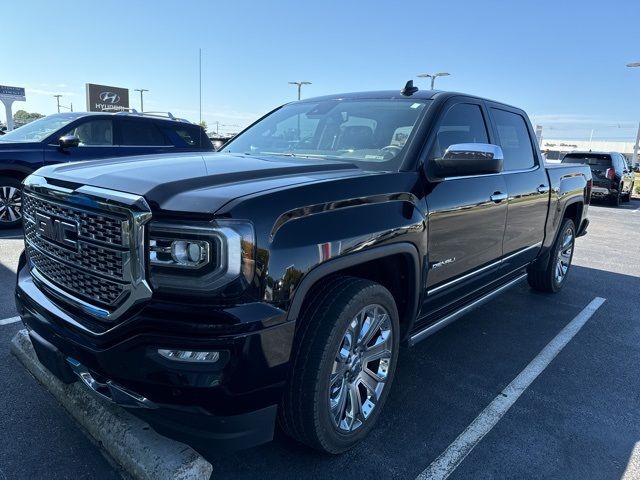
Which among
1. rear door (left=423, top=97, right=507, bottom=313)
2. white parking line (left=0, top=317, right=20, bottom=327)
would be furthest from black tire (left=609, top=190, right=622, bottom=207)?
white parking line (left=0, top=317, right=20, bottom=327)

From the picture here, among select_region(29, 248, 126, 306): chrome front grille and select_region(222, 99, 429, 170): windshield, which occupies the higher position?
select_region(222, 99, 429, 170): windshield

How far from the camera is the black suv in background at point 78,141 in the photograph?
732 centimetres

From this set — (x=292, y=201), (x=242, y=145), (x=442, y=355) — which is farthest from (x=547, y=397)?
(x=242, y=145)

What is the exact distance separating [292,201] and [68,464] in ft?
5.57

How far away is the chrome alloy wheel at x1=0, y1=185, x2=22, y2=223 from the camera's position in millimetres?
7344

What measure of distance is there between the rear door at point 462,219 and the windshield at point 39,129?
662 centimetres

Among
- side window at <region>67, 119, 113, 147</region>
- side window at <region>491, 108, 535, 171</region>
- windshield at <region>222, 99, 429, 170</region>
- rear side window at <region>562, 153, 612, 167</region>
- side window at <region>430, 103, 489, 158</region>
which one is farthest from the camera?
rear side window at <region>562, 153, 612, 167</region>

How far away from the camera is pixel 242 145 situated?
382 cm

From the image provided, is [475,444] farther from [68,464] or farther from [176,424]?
[68,464]

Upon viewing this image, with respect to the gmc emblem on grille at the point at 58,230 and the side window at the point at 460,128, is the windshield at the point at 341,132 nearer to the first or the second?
the side window at the point at 460,128

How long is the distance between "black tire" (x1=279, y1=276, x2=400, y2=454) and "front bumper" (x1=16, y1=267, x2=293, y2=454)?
159 mm

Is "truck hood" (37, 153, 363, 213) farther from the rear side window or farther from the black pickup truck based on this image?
the rear side window

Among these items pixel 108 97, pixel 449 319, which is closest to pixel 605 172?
pixel 449 319

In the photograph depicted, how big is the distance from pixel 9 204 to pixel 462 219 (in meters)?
7.07
